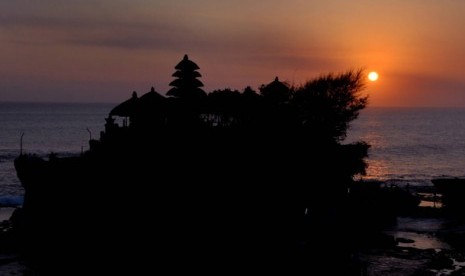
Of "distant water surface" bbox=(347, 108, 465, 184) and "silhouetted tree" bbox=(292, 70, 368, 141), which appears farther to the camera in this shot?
"distant water surface" bbox=(347, 108, 465, 184)

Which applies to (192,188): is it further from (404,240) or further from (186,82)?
(404,240)

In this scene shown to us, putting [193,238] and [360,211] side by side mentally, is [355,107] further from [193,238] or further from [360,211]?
[193,238]

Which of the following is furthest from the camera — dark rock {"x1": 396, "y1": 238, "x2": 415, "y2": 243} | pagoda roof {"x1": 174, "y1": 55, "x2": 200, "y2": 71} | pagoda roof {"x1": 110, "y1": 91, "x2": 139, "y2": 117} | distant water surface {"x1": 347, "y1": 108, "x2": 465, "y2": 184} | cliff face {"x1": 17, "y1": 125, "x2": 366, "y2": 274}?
distant water surface {"x1": 347, "y1": 108, "x2": 465, "y2": 184}

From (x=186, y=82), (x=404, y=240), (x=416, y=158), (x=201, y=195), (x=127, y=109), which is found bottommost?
(x=404, y=240)

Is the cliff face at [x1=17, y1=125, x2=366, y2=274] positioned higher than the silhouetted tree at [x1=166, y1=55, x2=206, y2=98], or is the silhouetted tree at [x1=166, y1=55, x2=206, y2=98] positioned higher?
the silhouetted tree at [x1=166, y1=55, x2=206, y2=98]

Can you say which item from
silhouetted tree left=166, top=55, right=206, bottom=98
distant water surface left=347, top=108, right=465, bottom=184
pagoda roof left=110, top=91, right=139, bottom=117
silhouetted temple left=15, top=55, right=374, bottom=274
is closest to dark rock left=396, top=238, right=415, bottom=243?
silhouetted temple left=15, top=55, right=374, bottom=274

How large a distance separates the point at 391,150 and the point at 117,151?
111851 mm

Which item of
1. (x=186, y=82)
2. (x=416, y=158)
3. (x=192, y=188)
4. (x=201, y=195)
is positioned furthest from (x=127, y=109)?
(x=416, y=158)

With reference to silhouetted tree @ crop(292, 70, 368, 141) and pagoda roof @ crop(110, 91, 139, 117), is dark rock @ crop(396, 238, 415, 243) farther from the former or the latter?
pagoda roof @ crop(110, 91, 139, 117)

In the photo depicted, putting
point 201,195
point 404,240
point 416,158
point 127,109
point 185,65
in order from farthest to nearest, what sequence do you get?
point 416,158 < point 404,240 < point 127,109 < point 185,65 < point 201,195

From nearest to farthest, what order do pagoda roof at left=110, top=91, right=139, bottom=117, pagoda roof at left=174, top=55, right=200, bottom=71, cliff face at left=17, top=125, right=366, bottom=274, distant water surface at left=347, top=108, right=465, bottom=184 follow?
cliff face at left=17, top=125, right=366, bottom=274 < pagoda roof at left=174, top=55, right=200, bottom=71 < pagoda roof at left=110, top=91, right=139, bottom=117 < distant water surface at left=347, top=108, right=465, bottom=184

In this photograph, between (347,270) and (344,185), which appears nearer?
(347,270)

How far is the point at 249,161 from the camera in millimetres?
33750

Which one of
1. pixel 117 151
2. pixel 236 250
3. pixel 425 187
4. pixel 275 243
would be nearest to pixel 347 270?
pixel 275 243
